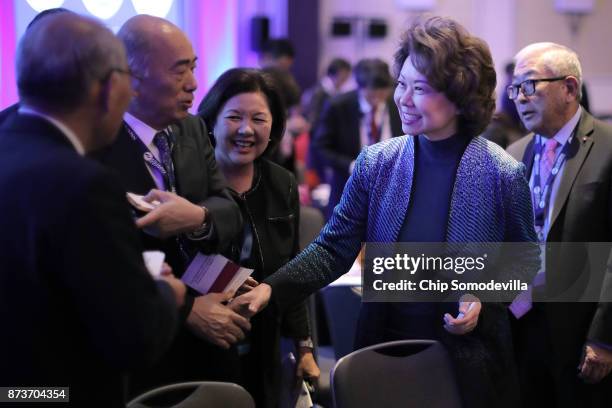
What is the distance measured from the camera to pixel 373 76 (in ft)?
21.0

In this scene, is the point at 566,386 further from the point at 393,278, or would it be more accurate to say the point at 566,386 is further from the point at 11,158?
the point at 11,158

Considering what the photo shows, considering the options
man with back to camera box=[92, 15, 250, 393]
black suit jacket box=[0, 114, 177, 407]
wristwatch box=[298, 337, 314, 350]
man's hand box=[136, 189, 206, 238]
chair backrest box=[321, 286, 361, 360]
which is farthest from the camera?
chair backrest box=[321, 286, 361, 360]

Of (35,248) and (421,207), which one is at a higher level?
(35,248)

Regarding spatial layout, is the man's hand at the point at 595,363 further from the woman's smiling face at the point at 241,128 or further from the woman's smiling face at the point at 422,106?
the woman's smiling face at the point at 241,128

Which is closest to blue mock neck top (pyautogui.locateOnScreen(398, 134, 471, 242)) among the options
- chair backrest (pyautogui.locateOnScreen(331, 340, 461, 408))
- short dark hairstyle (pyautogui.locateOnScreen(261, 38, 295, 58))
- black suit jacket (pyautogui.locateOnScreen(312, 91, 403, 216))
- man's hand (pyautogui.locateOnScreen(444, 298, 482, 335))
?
man's hand (pyautogui.locateOnScreen(444, 298, 482, 335))

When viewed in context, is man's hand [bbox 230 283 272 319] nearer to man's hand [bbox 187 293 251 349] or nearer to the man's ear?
man's hand [bbox 187 293 251 349]

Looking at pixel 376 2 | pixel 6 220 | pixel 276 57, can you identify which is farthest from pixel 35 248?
pixel 376 2

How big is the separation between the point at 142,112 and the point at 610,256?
1.73m

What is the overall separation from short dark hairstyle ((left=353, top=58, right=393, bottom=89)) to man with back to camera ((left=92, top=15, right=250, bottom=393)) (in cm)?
407

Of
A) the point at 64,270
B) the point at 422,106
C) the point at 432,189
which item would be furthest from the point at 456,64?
the point at 64,270

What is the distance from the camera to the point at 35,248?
1535 mm

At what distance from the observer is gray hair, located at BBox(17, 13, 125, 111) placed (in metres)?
1.60

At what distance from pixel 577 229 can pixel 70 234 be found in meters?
2.05

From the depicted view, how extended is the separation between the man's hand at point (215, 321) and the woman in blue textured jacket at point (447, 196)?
0.08 metres
